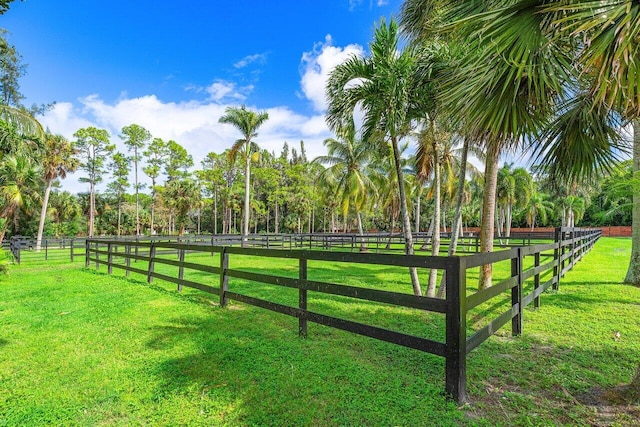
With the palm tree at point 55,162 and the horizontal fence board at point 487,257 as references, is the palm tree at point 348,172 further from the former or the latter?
the palm tree at point 55,162

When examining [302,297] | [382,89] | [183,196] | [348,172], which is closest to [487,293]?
[302,297]

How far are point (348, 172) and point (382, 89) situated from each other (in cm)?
1530

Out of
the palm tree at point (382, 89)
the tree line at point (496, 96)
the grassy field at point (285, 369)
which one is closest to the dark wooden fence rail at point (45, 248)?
the tree line at point (496, 96)

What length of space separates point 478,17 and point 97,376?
4.42 metres

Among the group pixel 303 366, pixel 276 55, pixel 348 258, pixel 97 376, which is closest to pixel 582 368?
pixel 348 258

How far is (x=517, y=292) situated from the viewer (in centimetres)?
367

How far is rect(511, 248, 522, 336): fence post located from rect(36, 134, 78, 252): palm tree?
25.1 meters

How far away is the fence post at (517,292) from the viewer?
354 centimetres

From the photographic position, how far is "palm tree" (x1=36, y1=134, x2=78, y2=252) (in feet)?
65.1

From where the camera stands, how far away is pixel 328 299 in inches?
221

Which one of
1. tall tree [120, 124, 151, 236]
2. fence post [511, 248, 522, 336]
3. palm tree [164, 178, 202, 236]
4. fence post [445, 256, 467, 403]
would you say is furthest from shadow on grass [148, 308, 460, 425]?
tall tree [120, 124, 151, 236]

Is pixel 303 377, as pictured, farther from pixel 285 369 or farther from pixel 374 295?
pixel 374 295

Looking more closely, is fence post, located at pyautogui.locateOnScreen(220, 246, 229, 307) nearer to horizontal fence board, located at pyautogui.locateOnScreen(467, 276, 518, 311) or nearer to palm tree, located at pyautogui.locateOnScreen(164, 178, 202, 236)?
horizontal fence board, located at pyautogui.locateOnScreen(467, 276, 518, 311)

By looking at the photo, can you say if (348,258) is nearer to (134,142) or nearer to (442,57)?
(442,57)
